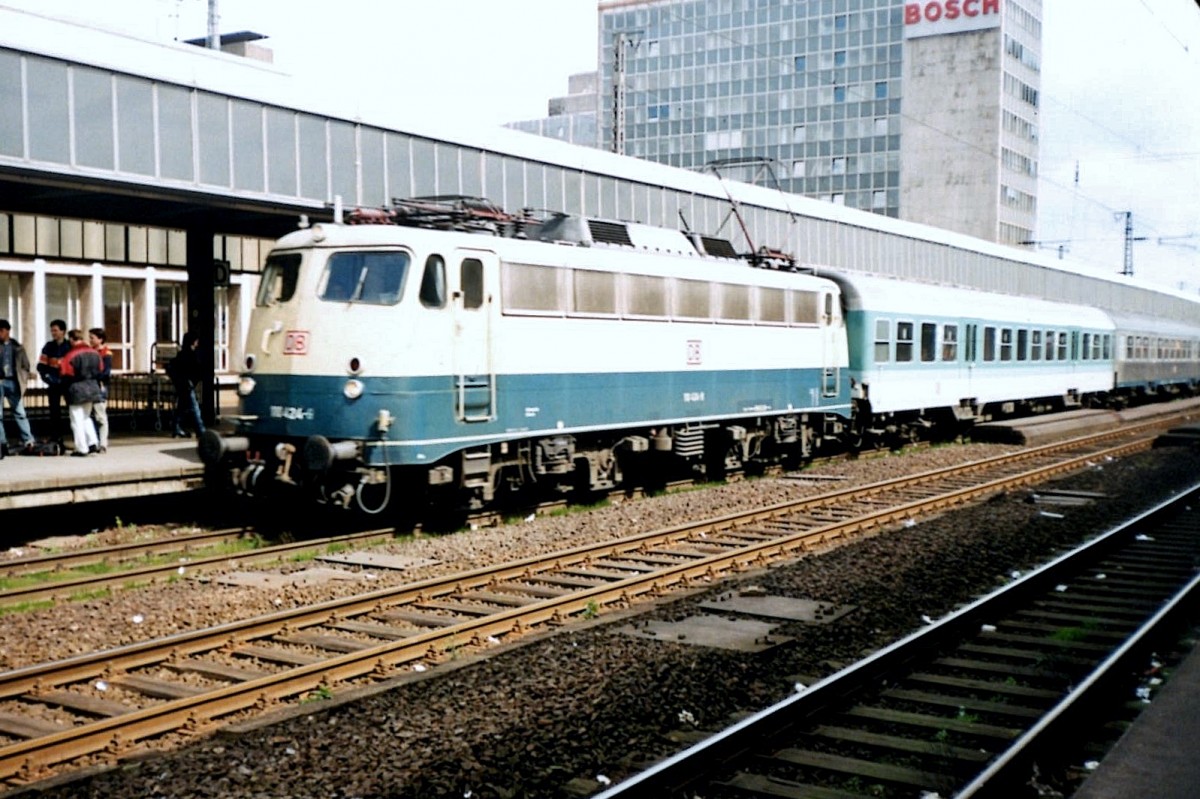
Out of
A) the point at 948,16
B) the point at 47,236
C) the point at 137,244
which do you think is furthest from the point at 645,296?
the point at 948,16

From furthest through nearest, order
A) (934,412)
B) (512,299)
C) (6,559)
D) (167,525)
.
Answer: (934,412) → (167,525) → (512,299) → (6,559)

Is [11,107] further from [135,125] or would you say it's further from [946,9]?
[946,9]

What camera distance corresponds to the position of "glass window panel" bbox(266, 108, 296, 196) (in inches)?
766

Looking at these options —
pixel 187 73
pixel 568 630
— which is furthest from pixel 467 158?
pixel 568 630

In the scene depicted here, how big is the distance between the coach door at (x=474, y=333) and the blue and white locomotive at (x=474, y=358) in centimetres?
2

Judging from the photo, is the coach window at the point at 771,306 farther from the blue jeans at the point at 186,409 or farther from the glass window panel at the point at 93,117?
the glass window panel at the point at 93,117

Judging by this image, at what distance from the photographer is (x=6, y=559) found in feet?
43.4

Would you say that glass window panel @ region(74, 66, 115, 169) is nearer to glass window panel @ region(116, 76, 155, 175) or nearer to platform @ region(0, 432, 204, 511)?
glass window panel @ region(116, 76, 155, 175)

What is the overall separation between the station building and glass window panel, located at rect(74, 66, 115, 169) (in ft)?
0.07

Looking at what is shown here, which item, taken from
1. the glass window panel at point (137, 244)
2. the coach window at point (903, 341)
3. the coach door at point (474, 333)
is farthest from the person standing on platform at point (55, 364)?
the glass window panel at point (137, 244)

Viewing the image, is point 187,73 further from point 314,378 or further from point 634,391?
point 634,391

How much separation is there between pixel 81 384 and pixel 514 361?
6.33 metres

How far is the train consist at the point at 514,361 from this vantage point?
13641mm

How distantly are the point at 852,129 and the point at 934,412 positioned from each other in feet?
306
